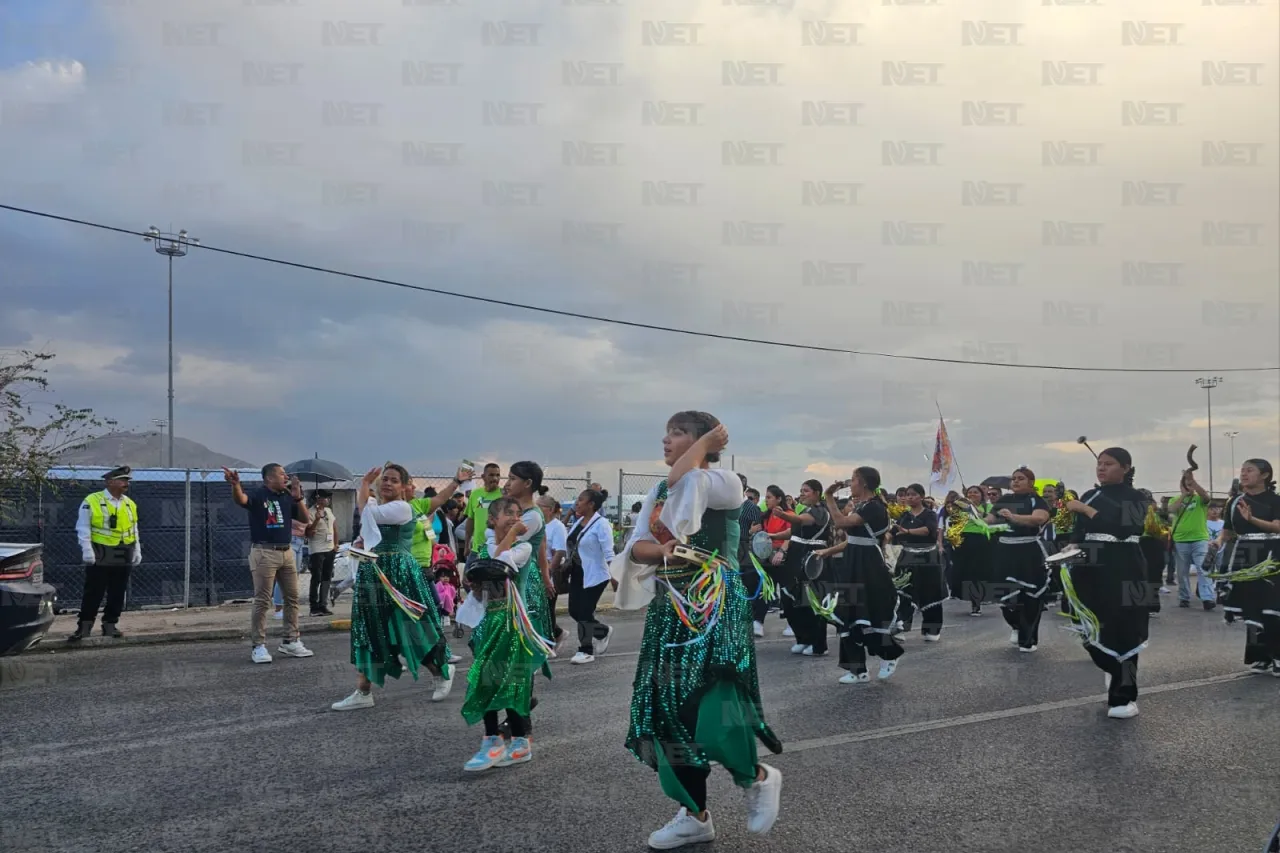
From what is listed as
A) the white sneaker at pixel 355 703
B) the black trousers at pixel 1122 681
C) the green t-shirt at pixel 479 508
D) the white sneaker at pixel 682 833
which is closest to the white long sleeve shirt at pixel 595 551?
the green t-shirt at pixel 479 508

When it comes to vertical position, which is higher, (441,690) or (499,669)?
(499,669)

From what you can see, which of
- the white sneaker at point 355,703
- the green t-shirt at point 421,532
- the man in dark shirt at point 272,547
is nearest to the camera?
the white sneaker at point 355,703

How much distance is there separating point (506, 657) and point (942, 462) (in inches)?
587

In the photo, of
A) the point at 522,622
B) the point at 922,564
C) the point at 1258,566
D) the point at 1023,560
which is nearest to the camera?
the point at 522,622

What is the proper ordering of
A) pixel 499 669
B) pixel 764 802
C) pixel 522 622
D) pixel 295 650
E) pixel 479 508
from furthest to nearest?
pixel 295 650 → pixel 479 508 → pixel 522 622 → pixel 499 669 → pixel 764 802

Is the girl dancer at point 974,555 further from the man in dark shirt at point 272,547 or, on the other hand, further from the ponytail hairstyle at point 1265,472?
the man in dark shirt at point 272,547

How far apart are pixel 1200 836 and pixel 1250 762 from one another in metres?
1.69

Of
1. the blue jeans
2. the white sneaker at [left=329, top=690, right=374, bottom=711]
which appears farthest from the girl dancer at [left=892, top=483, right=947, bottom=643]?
the white sneaker at [left=329, top=690, right=374, bottom=711]

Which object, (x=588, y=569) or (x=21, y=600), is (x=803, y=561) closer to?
(x=588, y=569)

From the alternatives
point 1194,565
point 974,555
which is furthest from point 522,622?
point 1194,565

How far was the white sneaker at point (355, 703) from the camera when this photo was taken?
7.03 m

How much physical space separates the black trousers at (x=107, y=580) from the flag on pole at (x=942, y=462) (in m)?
14.3

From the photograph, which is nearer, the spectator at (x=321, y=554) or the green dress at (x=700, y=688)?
the green dress at (x=700, y=688)

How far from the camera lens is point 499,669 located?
5461mm
